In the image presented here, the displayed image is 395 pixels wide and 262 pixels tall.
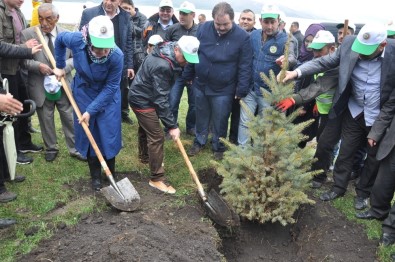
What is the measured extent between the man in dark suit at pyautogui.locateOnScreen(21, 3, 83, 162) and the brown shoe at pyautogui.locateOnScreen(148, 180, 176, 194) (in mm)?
1457

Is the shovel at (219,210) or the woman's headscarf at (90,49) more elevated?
the woman's headscarf at (90,49)

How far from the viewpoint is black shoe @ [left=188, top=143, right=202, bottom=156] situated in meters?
6.17

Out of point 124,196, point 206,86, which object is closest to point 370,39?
point 206,86

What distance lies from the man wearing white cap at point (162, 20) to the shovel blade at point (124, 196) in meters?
3.57

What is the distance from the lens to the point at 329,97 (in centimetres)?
507

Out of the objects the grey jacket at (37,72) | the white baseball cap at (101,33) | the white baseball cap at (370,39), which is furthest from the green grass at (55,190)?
the white baseball cap at (370,39)

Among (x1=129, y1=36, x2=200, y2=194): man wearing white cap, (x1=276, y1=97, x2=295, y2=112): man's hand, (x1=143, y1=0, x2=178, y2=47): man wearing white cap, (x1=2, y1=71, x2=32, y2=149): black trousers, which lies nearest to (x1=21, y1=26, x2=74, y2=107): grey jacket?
(x1=2, y1=71, x2=32, y2=149): black trousers

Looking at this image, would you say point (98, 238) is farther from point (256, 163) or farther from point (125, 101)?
point (125, 101)

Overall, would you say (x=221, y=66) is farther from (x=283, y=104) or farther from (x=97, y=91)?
(x=97, y=91)

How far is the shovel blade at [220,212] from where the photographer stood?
411cm

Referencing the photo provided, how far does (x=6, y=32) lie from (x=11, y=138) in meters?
1.53

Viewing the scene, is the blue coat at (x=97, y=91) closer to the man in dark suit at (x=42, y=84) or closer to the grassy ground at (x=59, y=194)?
the man in dark suit at (x=42, y=84)

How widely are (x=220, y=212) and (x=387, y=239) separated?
6.15 feet

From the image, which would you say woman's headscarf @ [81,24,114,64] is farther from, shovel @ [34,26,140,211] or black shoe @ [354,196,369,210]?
black shoe @ [354,196,369,210]
